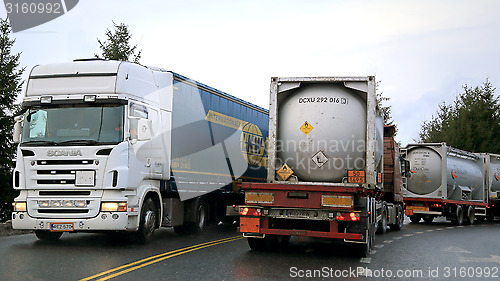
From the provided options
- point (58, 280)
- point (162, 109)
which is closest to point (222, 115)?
point (162, 109)

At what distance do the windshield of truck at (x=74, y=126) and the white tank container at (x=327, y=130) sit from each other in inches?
129

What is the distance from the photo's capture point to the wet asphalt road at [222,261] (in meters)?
7.96

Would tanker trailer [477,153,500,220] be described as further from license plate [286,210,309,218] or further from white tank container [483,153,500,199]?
license plate [286,210,309,218]

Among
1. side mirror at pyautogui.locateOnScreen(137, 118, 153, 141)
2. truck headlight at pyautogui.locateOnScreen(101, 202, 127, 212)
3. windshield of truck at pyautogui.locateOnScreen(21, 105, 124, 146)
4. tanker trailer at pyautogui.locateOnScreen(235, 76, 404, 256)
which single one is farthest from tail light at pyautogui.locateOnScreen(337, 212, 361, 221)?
windshield of truck at pyautogui.locateOnScreen(21, 105, 124, 146)

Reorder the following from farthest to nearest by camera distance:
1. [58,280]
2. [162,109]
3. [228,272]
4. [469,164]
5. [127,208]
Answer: [469,164], [162,109], [127,208], [228,272], [58,280]

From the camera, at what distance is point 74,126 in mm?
10508

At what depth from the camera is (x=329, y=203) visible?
978 centimetres

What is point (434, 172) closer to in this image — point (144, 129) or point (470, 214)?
point (470, 214)

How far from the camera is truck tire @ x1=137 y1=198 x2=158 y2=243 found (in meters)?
11.1

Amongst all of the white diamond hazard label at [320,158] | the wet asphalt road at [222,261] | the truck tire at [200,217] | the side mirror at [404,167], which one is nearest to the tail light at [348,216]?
the wet asphalt road at [222,261]

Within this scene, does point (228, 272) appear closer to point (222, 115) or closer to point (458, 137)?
point (222, 115)

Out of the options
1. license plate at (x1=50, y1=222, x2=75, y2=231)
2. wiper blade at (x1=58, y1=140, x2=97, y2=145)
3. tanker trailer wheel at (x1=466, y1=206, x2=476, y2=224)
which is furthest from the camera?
tanker trailer wheel at (x1=466, y1=206, x2=476, y2=224)

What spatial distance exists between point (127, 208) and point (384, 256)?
17.7ft

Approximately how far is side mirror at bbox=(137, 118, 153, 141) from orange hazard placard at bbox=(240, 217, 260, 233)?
9.00ft
